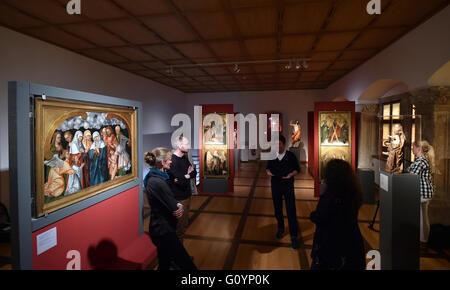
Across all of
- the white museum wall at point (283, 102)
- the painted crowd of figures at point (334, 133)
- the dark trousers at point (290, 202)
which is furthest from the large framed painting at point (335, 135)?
the white museum wall at point (283, 102)

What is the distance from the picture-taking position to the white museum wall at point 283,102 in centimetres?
1355

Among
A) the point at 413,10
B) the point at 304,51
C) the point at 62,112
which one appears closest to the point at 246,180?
the point at 304,51

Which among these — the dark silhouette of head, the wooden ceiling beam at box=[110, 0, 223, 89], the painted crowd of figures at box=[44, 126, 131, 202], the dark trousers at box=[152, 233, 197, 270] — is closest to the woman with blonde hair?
the dark silhouette of head

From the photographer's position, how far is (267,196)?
732 cm

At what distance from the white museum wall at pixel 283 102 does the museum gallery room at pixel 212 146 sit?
5.29 metres

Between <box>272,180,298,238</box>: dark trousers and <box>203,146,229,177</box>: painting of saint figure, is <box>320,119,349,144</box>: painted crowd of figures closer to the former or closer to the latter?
<box>203,146,229,177</box>: painting of saint figure

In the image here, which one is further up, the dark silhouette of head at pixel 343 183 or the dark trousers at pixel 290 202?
the dark silhouette of head at pixel 343 183

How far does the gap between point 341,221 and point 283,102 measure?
40.3 ft

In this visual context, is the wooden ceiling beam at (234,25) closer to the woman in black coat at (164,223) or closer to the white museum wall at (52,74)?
the woman in black coat at (164,223)

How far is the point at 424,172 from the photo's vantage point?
12.3 ft

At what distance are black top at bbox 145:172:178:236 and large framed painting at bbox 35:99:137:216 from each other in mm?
854

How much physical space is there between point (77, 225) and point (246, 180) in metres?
7.27

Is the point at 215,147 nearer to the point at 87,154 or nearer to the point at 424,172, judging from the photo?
the point at 87,154

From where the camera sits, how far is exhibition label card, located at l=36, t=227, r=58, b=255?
2.31 meters
